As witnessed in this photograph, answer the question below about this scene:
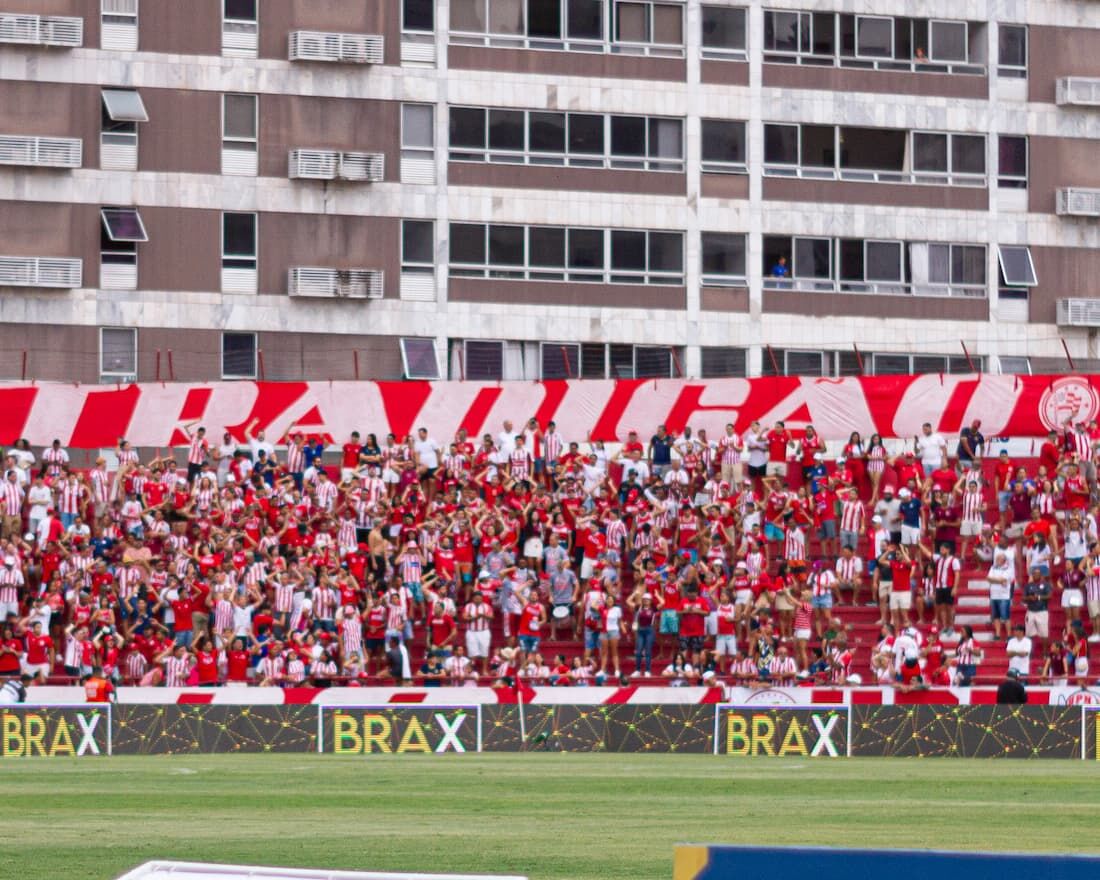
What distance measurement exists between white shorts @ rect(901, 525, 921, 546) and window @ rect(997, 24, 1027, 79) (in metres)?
28.7

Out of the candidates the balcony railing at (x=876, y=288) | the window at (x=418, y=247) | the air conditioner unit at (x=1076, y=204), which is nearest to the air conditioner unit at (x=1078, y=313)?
the balcony railing at (x=876, y=288)

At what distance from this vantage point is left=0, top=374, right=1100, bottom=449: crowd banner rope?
51.1 metres

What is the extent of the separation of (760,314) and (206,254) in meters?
17.0

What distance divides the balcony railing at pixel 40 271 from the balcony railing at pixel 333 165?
686 cm

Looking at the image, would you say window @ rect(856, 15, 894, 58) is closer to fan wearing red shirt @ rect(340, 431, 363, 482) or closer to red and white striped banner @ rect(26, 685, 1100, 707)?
fan wearing red shirt @ rect(340, 431, 363, 482)

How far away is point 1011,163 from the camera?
223 ft

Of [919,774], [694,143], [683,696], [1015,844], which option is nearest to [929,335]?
[694,143]

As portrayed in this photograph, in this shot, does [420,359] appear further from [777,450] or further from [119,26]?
[777,450]

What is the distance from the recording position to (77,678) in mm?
40156

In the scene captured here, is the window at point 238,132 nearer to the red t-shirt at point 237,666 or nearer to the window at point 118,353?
the window at point 118,353

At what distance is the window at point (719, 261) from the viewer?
215 feet

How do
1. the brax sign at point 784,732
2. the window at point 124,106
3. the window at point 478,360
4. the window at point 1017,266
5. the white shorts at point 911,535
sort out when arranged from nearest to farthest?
the brax sign at point 784,732, the white shorts at point 911,535, the window at point 124,106, the window at point 478,360, the window at point 1017,266

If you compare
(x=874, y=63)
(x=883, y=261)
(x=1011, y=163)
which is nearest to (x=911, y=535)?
(x=883, y=261)

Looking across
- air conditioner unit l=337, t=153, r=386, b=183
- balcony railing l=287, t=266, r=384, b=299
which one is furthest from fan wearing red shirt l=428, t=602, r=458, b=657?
air conditioner unit l=337, t=153, r=386, b=183
